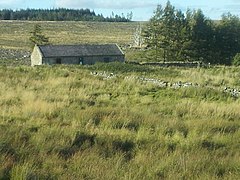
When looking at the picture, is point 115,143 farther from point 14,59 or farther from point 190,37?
point 14,59

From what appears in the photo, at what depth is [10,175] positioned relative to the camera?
5367 millimetres

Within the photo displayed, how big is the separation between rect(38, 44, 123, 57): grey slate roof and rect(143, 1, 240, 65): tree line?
246 inches

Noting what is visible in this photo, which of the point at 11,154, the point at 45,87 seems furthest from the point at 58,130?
the point at 45,87

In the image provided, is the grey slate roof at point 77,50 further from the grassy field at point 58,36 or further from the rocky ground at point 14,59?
the grassy field at point 58,36

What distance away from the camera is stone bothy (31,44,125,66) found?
43406 millimetres

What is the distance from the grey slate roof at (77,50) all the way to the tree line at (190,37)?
6.26m

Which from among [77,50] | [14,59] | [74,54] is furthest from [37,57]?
[14,59]

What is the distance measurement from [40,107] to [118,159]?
6.01m

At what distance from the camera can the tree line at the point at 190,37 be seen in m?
48.3

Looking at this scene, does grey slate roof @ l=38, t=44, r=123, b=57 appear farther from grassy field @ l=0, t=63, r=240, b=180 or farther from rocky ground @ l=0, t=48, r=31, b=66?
grassy field @ l=0, t=63, r=240, b=180

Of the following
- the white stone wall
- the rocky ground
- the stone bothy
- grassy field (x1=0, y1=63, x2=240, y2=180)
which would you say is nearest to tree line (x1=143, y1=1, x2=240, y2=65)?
the stone bothy

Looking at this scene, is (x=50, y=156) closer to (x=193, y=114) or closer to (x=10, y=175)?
(x=10, y=175)

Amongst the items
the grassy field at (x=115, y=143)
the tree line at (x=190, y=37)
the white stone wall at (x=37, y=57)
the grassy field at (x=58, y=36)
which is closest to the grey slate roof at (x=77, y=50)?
the white stone wall at (x=37, y=57)

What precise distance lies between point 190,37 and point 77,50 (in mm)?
12651
